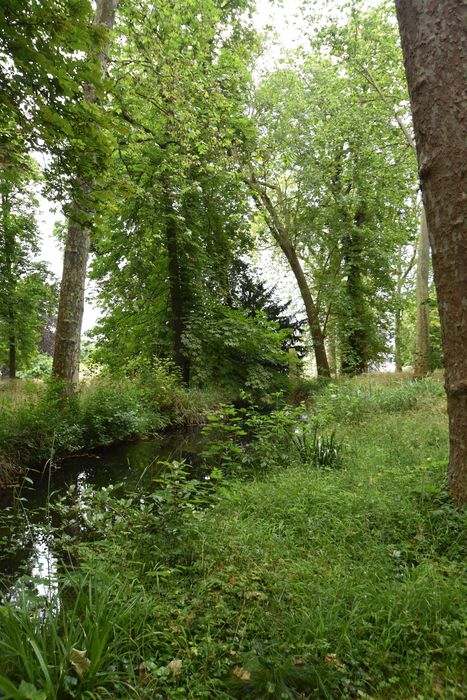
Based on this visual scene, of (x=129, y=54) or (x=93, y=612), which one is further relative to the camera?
(x=129, y=54)

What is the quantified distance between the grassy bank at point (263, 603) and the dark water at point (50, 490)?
14.7 inches

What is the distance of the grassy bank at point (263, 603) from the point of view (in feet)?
5.77

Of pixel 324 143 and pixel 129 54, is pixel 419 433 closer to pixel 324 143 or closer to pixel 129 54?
pixel 129 54

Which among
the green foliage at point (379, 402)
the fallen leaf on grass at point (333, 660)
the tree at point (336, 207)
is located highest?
the tree at point (336, 207)

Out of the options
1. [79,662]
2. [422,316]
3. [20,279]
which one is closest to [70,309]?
[79,662]

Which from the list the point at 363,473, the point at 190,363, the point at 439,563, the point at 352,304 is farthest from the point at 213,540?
the point at 352,304

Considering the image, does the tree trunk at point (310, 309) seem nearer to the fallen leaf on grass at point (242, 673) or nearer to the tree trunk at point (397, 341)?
the tree trunk at point (397, 341)

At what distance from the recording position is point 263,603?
7.63 ft

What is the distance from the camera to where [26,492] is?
5.24 m

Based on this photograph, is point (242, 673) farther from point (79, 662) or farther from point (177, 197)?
point (177, 197)

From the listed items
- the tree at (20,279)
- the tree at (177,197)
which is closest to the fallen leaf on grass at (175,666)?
the tree at (177,197)

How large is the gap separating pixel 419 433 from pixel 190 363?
7.92 metres

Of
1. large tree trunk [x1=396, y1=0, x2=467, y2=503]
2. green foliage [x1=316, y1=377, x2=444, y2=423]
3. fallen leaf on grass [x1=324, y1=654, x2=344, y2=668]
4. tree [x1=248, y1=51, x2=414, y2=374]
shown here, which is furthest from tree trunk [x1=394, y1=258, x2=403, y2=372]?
fallen leaf on grass [x1=324, y1=654, x2=344, y2=668]

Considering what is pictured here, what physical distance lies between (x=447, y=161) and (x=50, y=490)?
5.70 meters
